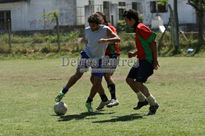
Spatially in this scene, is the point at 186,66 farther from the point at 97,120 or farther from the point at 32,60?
the point at 97,120

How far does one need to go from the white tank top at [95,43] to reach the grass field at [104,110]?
108 cm

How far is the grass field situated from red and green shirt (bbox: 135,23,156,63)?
1.00 meters

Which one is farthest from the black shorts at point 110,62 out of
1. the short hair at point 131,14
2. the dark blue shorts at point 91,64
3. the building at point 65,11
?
the building at point 65,11

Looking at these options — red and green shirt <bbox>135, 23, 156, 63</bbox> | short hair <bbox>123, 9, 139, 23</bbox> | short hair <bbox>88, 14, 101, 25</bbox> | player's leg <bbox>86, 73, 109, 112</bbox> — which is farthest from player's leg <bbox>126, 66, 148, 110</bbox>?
short hair <bbox>88, 14, 101, 25</bbox>

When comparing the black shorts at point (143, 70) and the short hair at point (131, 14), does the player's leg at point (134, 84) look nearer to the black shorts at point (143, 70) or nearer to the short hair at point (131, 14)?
the black shorts at point (143, 70)

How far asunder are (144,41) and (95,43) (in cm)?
98

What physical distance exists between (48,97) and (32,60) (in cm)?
1297

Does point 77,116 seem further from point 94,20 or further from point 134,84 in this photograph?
point 94,20

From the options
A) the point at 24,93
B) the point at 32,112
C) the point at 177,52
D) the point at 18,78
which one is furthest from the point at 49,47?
the point at 32,112

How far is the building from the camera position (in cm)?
3759

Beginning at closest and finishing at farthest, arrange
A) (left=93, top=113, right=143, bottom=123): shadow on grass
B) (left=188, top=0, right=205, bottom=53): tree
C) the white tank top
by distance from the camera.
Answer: (left=93, top=113, right=143, bottom=123): shadow on grass, the white tank top, (left=188, top=0, right=205, bottom=53): tree

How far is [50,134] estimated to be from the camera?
582 cm

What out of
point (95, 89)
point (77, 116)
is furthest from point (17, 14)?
point (77, 116)

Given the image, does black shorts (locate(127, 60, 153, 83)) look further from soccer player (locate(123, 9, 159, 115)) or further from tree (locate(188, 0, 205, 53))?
tree (locate(188, 0, 205, 53))
